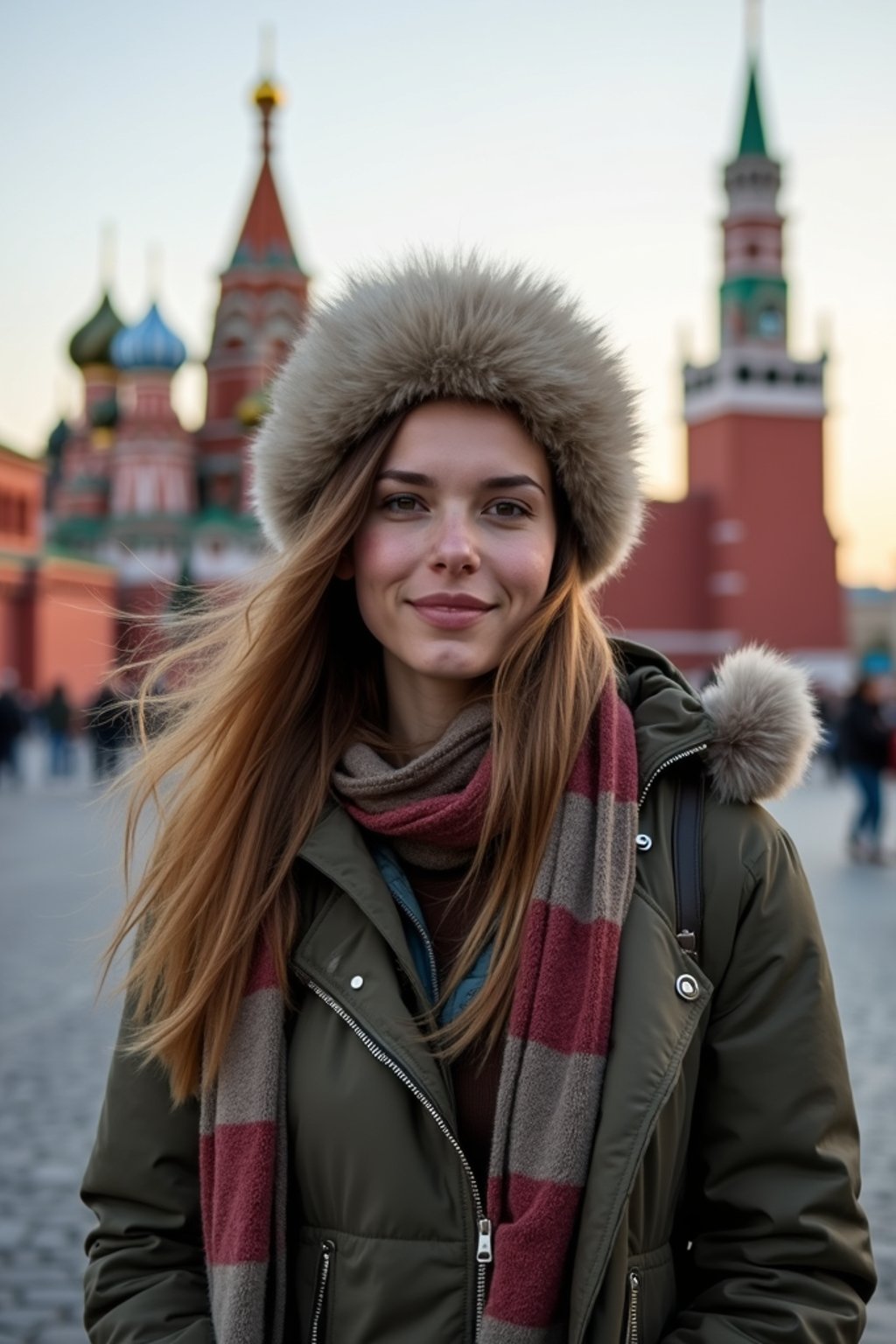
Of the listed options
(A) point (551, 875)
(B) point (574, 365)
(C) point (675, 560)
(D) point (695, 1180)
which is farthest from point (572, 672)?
(C) point (675, 560)

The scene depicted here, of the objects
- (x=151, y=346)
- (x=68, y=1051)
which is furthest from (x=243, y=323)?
(x=68, y=1051)

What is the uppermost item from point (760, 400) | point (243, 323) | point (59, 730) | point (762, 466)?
point (243, 323)

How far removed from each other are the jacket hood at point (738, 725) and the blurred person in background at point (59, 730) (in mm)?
18890

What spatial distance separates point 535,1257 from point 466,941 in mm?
338

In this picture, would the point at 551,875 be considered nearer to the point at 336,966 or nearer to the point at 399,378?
the point at 336,966

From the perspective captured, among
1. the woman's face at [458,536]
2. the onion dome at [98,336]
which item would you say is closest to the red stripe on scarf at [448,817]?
the woman's face at [458,536]

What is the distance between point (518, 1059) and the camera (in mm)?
1517

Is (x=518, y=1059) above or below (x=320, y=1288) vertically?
above

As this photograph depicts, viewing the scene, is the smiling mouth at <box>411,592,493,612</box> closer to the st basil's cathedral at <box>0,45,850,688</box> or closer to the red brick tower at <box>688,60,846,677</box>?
the st basil's cathedral at <box>0,45,850,688</box>

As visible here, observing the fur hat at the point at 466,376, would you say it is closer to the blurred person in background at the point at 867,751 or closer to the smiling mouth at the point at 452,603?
the smiling mouth at the point at 452,603

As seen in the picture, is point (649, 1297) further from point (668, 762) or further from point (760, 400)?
point (760, 400)

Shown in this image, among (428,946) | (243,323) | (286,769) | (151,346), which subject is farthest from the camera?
(243,323)

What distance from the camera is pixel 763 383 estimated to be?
119ft

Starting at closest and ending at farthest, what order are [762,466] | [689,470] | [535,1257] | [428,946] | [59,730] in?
[535,1257] → [428,946] → [59,730] → [762,466] → [689,470]
